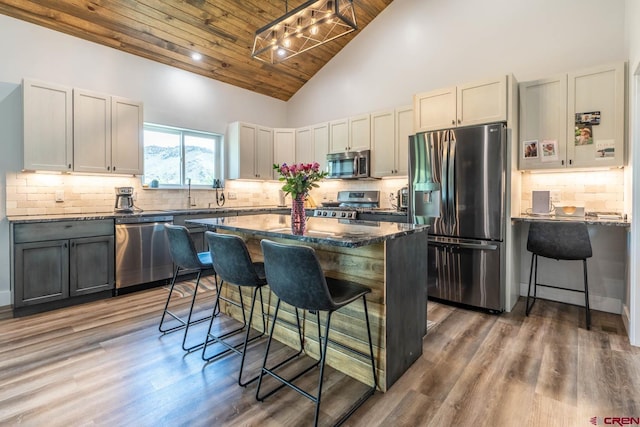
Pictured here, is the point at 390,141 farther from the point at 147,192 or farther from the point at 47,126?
the point at 47,126

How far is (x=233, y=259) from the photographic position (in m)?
2.01

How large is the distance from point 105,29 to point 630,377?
579 cm

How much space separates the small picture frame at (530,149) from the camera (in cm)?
328

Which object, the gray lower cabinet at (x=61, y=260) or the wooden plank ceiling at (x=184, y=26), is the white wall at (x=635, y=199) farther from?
the gray lower cabinet at (x=61, y=260)

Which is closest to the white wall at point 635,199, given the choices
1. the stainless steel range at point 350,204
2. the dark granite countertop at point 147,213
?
the dark granite countertop at point 147,213

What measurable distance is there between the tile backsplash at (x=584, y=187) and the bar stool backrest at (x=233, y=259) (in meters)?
3.25

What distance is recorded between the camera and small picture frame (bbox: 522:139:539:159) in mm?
3277

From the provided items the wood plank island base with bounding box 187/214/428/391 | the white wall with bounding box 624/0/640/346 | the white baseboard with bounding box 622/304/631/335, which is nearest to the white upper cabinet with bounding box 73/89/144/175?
the wood plank island base with bounding box 187/214/428/391

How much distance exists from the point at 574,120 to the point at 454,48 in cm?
184

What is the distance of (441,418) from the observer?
5.48 ft

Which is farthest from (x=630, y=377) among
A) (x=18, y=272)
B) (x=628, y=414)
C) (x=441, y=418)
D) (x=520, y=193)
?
(x=18, y=272)

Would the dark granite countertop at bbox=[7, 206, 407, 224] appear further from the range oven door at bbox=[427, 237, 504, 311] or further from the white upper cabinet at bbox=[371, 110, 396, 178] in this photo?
the range oven door at bbox=[427, 237, 504, 311]

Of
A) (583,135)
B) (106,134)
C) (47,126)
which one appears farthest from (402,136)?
(47,126)

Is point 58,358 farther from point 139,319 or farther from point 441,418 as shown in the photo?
point 441,418
